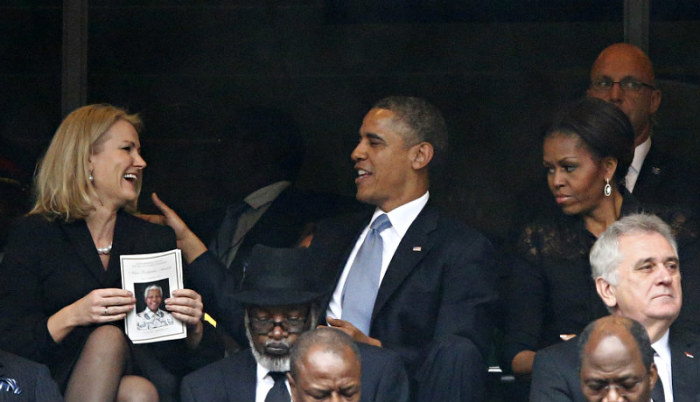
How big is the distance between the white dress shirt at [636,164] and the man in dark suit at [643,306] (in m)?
0.91

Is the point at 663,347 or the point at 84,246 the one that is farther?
Result: the point at 84,246

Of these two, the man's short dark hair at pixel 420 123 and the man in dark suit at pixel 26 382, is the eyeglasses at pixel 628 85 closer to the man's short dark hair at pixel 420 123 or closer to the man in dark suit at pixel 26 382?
the man's short dark hair at pixel 420 123

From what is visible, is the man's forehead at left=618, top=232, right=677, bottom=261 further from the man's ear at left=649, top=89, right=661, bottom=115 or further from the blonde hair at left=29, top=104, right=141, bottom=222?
the blonde hair at left=29, top=104, right=141, bottom=222

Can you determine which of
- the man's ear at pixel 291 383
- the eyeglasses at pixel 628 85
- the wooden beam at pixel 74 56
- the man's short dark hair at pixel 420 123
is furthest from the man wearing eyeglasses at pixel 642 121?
the wooden beam at pixel 74 56

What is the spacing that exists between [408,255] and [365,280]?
0.21 metres

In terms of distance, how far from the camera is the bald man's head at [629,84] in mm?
5918

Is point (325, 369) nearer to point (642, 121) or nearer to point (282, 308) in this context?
point (282, 308)

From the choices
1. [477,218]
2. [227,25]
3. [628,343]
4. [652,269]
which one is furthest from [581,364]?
[227,25]

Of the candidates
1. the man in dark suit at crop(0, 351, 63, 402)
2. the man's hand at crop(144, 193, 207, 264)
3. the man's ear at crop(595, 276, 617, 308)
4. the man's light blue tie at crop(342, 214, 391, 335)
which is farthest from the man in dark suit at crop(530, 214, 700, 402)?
the man in dark suit at crop(0, 351, 63, 402)

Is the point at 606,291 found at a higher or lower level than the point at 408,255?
lower

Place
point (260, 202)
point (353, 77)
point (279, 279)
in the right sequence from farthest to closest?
point (353, 77) < point (260, 202) < point (279, 279)

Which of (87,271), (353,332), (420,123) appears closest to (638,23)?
(420,123)

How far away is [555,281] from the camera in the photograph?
534cm

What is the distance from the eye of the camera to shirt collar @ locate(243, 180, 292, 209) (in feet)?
20.4
